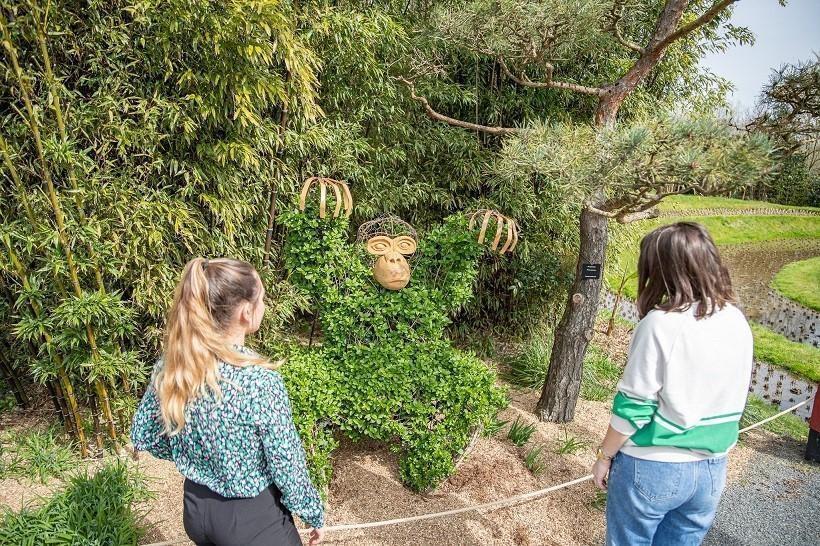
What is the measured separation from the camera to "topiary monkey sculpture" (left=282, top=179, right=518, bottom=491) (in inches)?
97.7

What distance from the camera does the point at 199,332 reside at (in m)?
1.15

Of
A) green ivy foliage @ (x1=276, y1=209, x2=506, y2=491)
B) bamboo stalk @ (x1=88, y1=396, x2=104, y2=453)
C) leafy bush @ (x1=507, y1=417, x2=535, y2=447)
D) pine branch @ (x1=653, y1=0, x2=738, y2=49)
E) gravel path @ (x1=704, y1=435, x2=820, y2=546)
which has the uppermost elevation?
pine branch @ (x1=653, y1=0, x2=738, y2=49)

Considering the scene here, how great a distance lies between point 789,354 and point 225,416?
19.5ft

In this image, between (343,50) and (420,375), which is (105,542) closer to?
(420,375)

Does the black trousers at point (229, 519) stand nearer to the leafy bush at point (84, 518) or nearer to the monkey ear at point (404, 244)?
the leafy bush at point (84, 518)

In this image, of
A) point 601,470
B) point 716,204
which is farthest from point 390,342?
point 716,204

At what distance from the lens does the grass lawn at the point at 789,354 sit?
16.4 ft

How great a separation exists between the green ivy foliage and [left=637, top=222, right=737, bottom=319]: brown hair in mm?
1269

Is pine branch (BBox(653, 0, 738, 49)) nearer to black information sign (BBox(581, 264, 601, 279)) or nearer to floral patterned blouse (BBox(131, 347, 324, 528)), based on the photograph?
black information sign (BBox(581, 264, 601, 279))

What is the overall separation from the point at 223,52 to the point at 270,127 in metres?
0.48

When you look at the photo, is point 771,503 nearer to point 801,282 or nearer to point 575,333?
point 575,333

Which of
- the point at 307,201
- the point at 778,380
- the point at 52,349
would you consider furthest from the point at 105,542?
the point at 778,380

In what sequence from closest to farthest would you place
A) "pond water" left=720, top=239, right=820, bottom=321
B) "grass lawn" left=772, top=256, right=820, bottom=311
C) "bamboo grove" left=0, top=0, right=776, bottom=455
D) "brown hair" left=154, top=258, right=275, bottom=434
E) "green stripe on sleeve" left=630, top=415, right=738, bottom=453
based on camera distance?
"brown hair" left=154, top=258, right=275, bottom=434, "green stripe on sleeve" left=630, top=415, right=738, bottom=453, "bamboo grove" left=0, top=0, right=776, bottom=455, "grass lawn" left=772, top=256, right=820, bottom=311, "pond water" left=720, top=239, right=820, bottom=321

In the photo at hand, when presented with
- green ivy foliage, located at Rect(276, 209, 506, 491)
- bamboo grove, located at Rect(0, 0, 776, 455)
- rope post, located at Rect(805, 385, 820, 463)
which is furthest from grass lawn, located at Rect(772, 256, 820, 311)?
green ivy foliage, located at Rect(276, 209, 506, 491)
